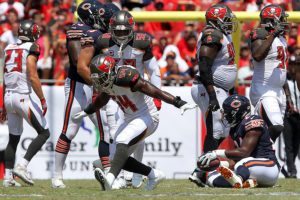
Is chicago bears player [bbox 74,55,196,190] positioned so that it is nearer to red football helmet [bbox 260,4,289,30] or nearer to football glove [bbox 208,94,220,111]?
football glove [bbox 208,94,220,111]

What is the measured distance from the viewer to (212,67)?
1097 centimetres

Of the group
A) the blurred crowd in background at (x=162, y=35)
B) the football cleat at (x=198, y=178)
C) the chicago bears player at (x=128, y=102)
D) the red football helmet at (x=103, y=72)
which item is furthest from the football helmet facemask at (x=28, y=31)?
the blurred crowd in background at (x=162, y=35)

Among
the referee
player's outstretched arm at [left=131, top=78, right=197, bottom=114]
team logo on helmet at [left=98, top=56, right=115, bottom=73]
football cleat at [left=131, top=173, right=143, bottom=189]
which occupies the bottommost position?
the referee

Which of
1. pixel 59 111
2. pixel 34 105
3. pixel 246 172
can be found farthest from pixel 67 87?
pixel 59 111

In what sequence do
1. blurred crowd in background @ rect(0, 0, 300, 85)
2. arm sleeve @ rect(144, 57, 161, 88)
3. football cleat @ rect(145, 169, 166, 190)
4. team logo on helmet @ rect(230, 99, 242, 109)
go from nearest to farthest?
football cleat @ rect(145, 169, 166, 190)
team logo on helmet @ rect(230, 99, 242, 109)
arm sleeve @ rect(144, 57, 161, 88)
blurred crowd in background @ rect(0, 0, 300, 85)

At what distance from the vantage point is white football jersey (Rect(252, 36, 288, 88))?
452 inches

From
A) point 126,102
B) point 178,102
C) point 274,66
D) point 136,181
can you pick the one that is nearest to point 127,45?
point 126,102

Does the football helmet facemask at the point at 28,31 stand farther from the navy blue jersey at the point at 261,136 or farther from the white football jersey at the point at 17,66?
the navy blue jersey at the point at 261,136

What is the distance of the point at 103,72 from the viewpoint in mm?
9312

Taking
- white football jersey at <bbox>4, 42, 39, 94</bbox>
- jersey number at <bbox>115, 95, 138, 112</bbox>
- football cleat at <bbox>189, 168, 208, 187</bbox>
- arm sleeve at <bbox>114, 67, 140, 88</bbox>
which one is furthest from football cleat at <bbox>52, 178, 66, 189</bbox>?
arm sleeve at <bbox>114, 67, 140, 88</bbox>

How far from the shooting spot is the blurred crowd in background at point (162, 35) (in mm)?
15938

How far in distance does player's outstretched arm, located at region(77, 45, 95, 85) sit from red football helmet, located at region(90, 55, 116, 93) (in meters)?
1.07

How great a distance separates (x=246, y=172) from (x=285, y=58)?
7.12 feet

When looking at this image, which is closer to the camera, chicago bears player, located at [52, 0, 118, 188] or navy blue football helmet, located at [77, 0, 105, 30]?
chicago bears player, located at [52, 0, 118, 188]
